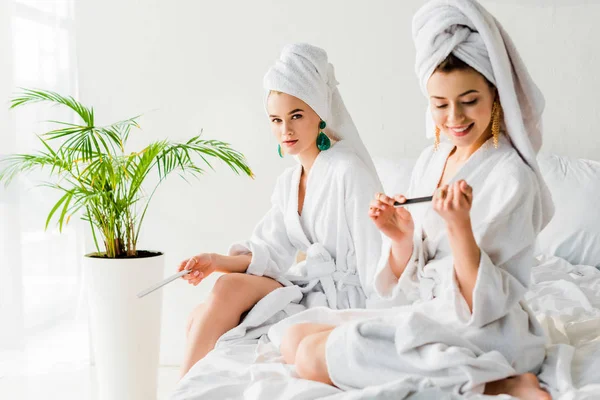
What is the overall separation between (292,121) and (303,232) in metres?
0.36

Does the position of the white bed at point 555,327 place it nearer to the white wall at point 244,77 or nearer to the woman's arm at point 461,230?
the woman's arm at point 461,230

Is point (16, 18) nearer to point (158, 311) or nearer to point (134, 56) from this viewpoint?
point (134, 56)

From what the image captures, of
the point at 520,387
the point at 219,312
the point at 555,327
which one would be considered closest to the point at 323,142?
the point at 219,312

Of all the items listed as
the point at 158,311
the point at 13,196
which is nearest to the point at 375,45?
the point at 158,311

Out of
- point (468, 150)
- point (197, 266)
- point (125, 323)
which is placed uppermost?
point (468, 150)

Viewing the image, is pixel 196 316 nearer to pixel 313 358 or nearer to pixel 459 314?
pixel 313 358

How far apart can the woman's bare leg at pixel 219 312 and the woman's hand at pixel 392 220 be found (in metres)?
0.53

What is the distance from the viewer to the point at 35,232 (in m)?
3.51

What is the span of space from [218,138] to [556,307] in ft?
6.07

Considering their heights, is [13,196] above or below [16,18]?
below

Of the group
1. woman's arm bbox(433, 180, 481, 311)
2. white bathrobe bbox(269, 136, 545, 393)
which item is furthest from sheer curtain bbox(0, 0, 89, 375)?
woman's arm bbox(433, 180, 481, 311)

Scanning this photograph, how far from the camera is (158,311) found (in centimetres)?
284

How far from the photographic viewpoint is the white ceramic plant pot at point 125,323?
8.86 feet

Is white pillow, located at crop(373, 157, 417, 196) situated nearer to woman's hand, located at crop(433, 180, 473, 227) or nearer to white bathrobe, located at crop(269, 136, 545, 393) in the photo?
white bathrobe, located at crop(269, 136, 545, 393)
